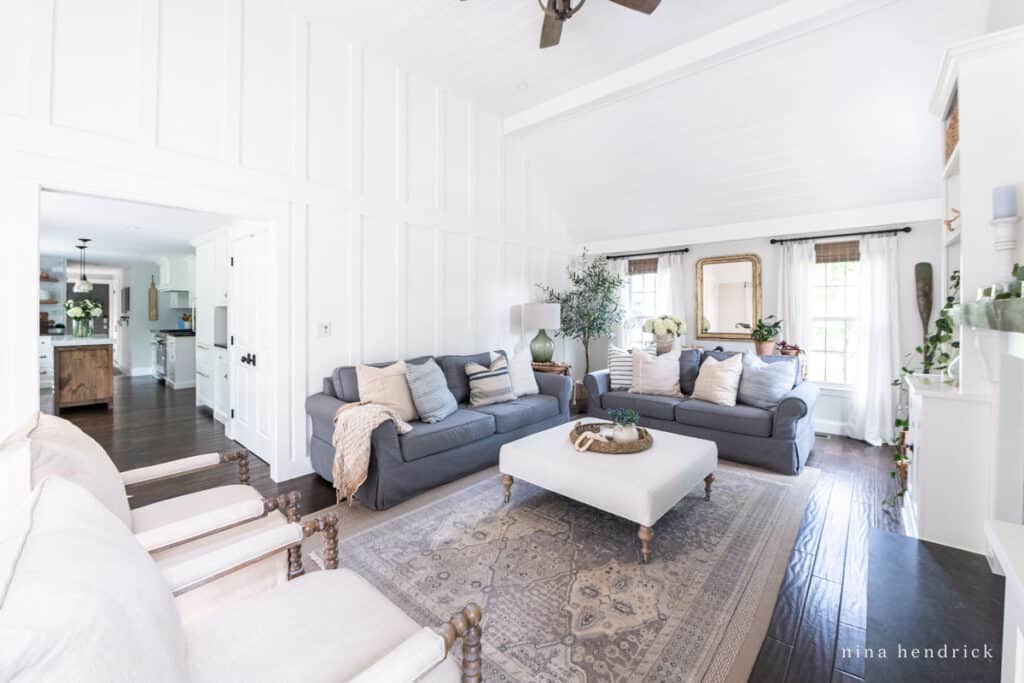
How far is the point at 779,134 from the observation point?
161 inches

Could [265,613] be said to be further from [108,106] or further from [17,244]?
[108,106]

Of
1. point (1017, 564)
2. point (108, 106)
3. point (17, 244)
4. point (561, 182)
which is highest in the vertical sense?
point (561, 182)

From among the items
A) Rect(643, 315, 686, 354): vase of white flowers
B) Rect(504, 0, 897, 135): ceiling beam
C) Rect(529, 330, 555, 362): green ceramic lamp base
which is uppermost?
Rect(504, 0, 897, 135): ceiling beam

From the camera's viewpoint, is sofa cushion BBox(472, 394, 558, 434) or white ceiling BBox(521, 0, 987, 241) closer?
white ceiling BBox(521, 0, 987, 241)

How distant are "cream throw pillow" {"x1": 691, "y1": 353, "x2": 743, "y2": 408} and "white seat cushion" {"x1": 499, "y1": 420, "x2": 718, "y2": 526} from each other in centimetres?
127

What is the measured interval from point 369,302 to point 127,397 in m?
5.27

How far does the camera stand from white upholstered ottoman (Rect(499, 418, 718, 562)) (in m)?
2.29

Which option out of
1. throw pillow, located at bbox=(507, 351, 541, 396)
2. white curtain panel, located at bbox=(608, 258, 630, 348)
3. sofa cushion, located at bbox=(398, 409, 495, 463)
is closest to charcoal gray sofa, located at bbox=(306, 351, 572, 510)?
sofa cushion, located at bbox=(398, 409, 495, 463)

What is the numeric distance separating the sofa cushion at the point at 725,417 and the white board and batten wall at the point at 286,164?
7.29 ft

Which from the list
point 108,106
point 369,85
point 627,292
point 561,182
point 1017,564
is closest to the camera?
point 1017,564

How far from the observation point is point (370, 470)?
2.93m

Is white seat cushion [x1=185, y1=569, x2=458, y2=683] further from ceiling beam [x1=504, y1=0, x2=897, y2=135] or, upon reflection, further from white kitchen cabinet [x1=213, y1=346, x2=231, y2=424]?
white kitchen cabinet [x1=213, y1=346, x2=231, y2=424]

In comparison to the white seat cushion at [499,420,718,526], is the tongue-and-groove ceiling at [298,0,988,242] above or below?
above

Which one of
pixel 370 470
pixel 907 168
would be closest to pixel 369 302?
pixel 370 470
